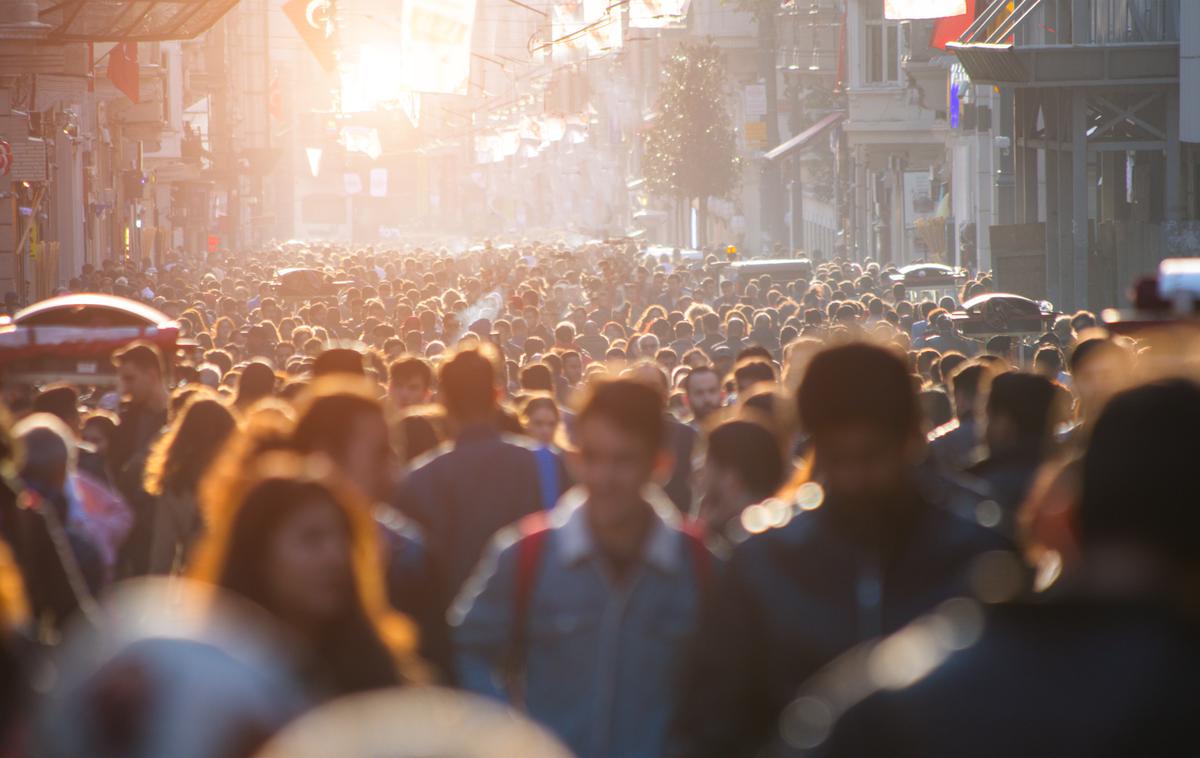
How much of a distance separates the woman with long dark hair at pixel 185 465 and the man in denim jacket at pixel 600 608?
342cm

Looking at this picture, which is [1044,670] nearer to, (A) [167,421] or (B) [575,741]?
(B) [575,741]

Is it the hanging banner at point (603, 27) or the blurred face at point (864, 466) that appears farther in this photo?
the hanging banner at point (603, 27)

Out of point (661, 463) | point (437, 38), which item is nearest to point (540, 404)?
point (661, 463)

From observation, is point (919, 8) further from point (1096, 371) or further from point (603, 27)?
point (1096, 371)

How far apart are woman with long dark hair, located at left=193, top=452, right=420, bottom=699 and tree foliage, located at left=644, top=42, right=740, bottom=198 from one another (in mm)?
68838

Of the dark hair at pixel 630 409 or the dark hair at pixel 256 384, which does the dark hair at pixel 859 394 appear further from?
the dark hair at pixel 256 384

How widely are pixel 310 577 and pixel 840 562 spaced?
116 cm

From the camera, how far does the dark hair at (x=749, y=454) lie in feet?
21.1

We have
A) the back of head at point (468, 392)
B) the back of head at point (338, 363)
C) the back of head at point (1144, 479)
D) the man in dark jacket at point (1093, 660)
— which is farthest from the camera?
the back of head at point (338, 363)

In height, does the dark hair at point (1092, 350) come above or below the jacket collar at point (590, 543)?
above

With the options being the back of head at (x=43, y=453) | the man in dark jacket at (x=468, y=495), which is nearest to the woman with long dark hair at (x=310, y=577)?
the man in dark jacket at (x=468, y=495)

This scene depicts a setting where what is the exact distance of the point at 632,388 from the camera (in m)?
5.05

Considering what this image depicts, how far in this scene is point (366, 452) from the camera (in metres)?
5.66

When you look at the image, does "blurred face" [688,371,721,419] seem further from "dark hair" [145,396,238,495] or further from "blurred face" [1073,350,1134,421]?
"dark hair" [145,396,238,495]
